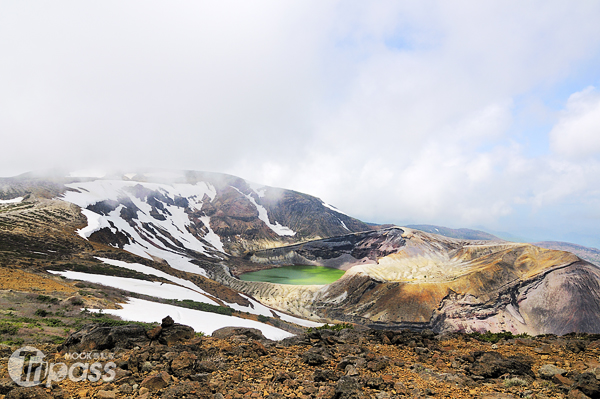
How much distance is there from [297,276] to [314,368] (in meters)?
90.7

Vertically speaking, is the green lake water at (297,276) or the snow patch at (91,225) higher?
the snow patch at (91,225)

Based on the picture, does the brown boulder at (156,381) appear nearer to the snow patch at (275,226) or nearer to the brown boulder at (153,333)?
the brown boulder at (153,333)

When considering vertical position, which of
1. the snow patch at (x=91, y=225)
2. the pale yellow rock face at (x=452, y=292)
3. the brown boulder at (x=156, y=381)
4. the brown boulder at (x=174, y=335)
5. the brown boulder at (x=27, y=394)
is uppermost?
the snow patch at (x=91, y=225)

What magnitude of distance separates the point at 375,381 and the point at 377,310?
48497mm

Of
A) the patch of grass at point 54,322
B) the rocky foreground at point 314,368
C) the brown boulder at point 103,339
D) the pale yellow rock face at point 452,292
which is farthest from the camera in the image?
the pale yellow rock face at point 452,292

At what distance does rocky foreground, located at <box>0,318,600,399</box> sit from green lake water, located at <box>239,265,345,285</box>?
75540mm

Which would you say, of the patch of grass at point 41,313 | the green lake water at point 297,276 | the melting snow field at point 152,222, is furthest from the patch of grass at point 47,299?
the green lake water at point 297,276

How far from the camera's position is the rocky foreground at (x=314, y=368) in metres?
5.76

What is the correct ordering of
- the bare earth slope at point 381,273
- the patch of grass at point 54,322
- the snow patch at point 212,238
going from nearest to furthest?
the patch of grass at point 54,322 → the bare earth slope at point 381,273 → the snow patch at point 212,238

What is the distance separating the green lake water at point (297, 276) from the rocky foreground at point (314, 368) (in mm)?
75540

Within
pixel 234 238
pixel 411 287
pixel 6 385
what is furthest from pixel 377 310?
pixel 234 238

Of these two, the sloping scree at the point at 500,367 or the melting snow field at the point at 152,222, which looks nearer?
the sloping scree at the point at 500,367

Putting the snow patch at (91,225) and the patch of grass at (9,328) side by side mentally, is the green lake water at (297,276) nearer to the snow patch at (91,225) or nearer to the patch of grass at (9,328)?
the snow patch at (91,225)

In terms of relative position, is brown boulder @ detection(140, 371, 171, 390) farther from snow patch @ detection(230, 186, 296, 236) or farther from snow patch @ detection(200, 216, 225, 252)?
snow patch @ detection(230, 186, 296, 236)
